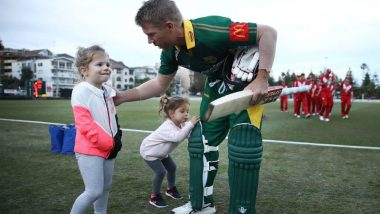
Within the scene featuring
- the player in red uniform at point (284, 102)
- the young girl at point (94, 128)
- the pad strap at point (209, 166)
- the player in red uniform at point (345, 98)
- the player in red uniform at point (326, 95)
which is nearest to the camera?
the young girl at point (94, 128)

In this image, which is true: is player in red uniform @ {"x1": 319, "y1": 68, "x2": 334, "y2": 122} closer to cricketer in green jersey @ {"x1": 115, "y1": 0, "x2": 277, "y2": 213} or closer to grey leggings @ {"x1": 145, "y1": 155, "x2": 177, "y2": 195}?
grey leggings @ {"x1": 145, "y1": 155, "x2": 177, "y2": 195}

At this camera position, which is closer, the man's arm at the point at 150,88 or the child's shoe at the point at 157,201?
the man's arm at the point at 150,88

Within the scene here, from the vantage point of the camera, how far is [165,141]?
11.7 feet

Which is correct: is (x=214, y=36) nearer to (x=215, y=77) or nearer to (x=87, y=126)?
(x=215, y=77)

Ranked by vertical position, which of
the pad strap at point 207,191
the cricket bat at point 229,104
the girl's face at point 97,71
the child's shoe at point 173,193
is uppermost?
the girl's face at point 97,71

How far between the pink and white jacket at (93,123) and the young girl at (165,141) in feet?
2.85

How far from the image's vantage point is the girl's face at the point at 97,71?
8.77 ft

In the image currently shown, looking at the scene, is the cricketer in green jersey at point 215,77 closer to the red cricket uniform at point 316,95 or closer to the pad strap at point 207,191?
the pad strap at point 207,191

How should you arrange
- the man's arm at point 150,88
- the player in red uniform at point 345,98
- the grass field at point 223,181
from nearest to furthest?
the man's arm at point 150,88 < the grass field at point 223,181 < the player in red uniform at point 345,98

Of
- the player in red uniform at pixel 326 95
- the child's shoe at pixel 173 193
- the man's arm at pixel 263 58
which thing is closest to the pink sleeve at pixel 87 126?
the man's arm at pixel 263 58

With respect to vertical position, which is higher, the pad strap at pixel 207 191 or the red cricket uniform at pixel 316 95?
the red cricket uniform at pixel 316 95

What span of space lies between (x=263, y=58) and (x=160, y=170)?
1.76 metres

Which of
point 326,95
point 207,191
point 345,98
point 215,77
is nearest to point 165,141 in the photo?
point 207,191

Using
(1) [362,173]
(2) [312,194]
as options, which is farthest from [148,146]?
(1) [362,173]
